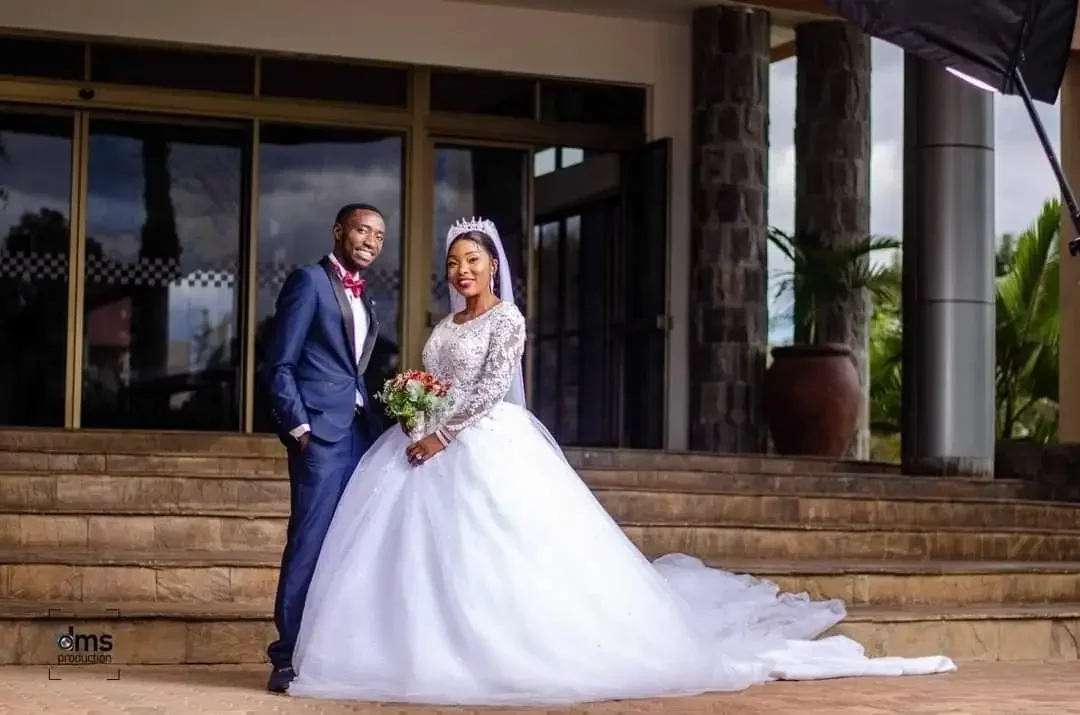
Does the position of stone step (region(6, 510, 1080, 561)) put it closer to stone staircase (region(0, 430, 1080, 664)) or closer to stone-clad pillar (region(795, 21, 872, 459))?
stone staircase (region(0, 430, 1080, 664))

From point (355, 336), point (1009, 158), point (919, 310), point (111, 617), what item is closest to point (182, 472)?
point (111, 617)

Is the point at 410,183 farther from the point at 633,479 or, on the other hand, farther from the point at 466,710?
the point at 466,710

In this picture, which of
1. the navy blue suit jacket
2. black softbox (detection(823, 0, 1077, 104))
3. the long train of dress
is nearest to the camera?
black softbox (detection(823, 0, 1077, 104))

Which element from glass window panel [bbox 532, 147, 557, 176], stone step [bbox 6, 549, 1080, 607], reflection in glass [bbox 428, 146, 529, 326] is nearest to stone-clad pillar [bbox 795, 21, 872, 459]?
glass window panel [bbox 532, 147, 557, 176]

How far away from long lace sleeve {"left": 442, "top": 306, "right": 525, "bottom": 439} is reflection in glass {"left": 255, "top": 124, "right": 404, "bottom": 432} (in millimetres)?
6677

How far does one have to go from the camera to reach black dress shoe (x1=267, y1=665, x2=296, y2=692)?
570cm

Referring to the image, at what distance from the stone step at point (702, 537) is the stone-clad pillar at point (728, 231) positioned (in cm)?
394

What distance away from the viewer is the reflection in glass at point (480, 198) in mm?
13062

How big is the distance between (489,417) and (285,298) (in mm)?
843

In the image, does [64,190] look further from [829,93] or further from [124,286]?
[829,93]

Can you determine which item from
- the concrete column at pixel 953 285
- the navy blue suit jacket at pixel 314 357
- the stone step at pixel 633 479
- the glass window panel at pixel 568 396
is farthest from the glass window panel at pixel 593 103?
the navy blue suit jacket at pixel 314 357

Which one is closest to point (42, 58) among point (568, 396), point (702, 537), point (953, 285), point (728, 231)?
point (568, 396)

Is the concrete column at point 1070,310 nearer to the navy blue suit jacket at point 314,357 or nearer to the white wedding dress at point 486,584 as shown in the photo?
the white wedding dress at point 486,584

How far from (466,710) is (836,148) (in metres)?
9.39
